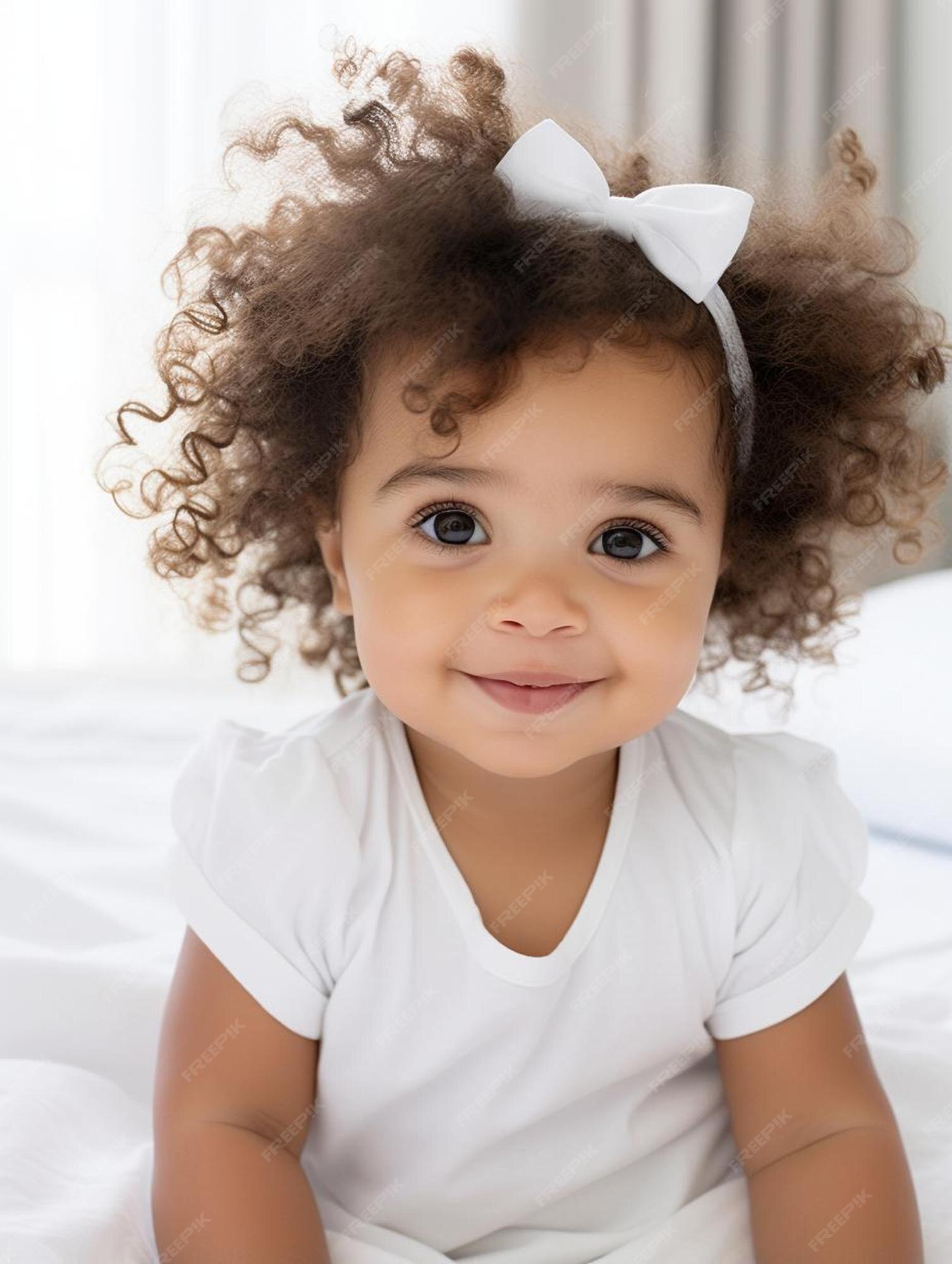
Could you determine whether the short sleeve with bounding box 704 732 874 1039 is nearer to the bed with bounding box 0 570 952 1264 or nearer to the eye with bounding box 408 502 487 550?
the bed with bounding box 0 570 952 1264

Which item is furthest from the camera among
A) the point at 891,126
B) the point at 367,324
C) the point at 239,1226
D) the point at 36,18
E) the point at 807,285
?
the point at 891,126

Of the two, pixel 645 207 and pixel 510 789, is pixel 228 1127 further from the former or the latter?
pixel 645 207

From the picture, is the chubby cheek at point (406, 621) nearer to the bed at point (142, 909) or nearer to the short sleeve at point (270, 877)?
the short sleeve at point (270, 877)

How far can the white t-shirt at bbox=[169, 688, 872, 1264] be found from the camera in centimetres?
94

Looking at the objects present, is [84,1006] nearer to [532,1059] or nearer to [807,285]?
[532,1059]

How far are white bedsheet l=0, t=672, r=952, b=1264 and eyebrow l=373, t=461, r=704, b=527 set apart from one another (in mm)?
447

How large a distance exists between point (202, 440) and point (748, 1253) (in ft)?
2.27

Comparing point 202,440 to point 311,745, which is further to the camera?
point 202,440

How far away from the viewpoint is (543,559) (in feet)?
2.91

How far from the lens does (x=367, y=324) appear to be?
946 mm

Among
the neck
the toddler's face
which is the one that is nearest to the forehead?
the toddler's face

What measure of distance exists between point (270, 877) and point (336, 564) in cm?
24

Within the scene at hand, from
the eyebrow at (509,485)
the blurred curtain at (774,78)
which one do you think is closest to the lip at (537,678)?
the eyebrow at (509,485)

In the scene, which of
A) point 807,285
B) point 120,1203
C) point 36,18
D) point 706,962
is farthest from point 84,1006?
point 36,18
